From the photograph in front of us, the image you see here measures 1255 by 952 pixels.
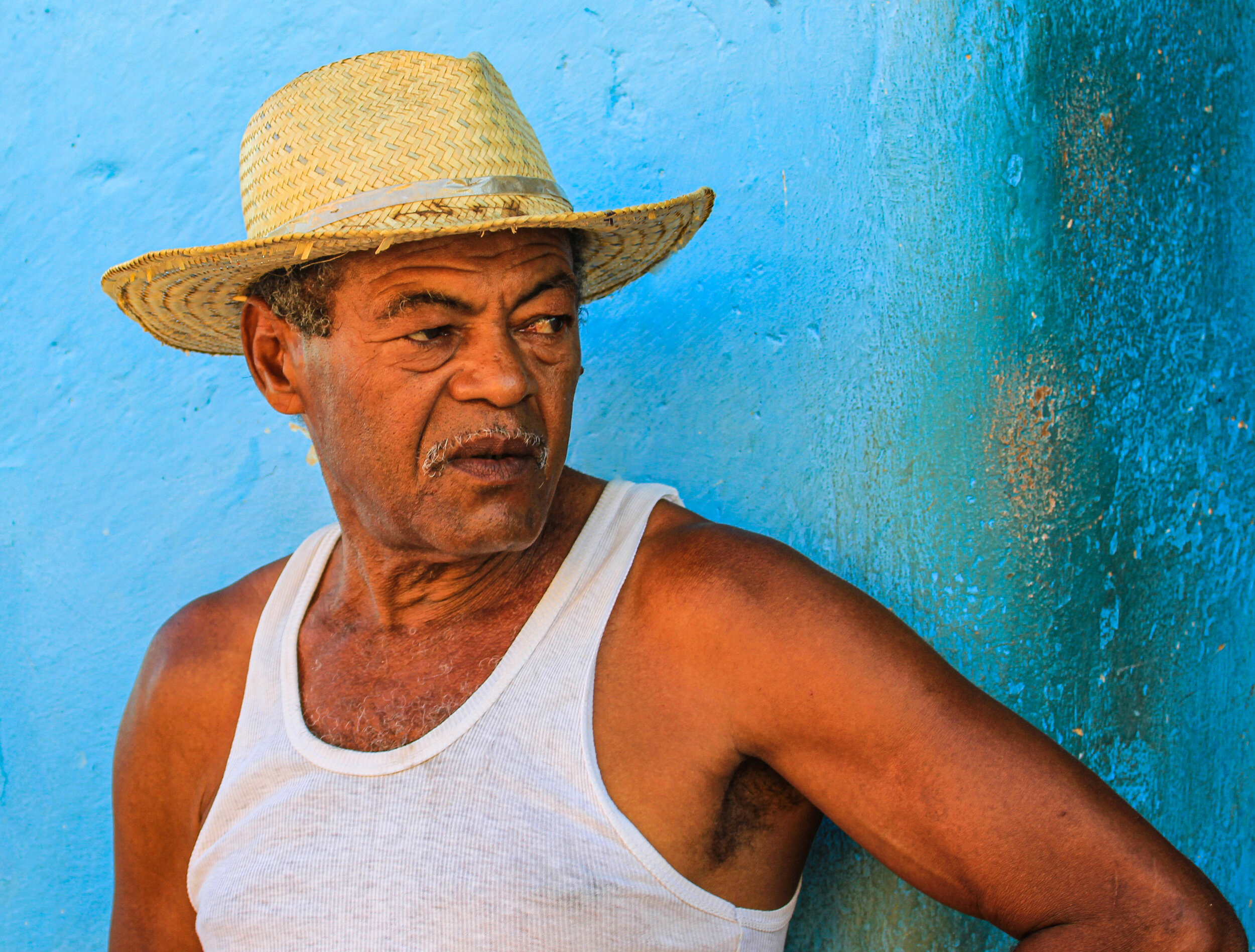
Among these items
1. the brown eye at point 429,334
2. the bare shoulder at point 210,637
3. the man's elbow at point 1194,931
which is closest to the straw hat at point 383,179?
the brown eye at point 429,334

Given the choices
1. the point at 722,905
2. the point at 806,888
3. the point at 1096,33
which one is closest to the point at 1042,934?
the point at 722,905

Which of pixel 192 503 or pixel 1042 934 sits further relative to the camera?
pixel 192 503

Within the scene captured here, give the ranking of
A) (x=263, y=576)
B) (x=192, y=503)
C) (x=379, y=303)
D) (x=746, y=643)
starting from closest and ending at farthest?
(x=746, y=643) < (x=379, y=303) < (x=263, y=576) < (x=192, y=503)

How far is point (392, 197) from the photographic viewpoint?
5.24ft

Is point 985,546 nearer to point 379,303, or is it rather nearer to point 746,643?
point 746,643

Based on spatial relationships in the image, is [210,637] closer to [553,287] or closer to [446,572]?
[446,572]

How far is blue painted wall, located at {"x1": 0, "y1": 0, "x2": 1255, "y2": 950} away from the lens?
172 cm

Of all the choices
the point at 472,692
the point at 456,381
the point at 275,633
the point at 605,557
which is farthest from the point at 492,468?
the point at 275,633

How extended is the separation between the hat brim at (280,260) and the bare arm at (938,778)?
62 centimetres

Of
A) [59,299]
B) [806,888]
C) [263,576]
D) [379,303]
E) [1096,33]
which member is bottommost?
[806,888]

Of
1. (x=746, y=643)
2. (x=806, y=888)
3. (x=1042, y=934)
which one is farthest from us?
(x=806, y=888)

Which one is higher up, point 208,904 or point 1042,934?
point 1042,934

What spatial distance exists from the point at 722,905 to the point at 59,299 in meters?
1.98

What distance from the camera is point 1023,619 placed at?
1.70m
